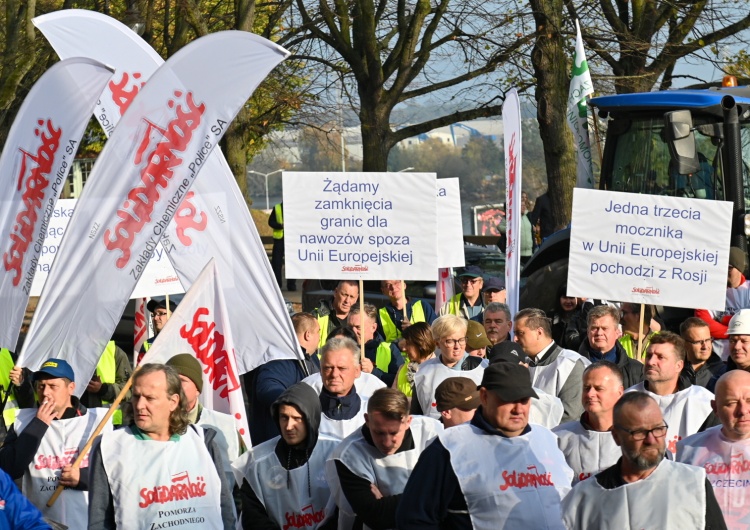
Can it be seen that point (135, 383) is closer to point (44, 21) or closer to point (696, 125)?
point (44, 21)

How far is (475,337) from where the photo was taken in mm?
8508

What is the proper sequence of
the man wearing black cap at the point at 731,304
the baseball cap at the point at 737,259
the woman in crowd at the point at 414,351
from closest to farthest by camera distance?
the woman in crowd at the point at 414,351 → the man wearing black cap at the point at 731,304 → the baseball cap at the point at 737,259

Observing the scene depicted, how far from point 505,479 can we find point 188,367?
1.91m

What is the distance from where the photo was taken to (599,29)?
20.3 m

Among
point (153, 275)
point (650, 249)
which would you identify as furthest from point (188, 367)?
point (153, 275)

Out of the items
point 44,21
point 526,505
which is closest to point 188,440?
point 526,505

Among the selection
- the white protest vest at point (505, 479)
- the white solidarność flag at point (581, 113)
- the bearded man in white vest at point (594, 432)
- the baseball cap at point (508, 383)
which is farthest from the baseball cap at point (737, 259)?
the baseball cap at point (508, 383)

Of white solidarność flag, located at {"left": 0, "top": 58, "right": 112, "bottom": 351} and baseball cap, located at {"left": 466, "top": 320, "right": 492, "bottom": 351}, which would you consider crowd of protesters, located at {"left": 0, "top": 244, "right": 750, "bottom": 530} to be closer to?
baseball cap, located at {"left": 466, "top": 320, "right": 492, "bottom": 351}

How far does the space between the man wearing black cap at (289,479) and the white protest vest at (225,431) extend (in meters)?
0.45

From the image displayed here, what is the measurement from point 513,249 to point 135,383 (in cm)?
504

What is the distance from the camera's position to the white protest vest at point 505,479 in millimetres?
5113

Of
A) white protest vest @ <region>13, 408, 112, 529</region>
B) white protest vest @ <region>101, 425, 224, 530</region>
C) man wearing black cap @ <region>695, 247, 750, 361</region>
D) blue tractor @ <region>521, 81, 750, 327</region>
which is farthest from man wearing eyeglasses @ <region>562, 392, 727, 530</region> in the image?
blue tractor @ <region>521, 81, 750, 327</region>

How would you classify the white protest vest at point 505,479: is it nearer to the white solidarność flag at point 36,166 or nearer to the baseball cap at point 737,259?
the white solidarność flag at point 36,166

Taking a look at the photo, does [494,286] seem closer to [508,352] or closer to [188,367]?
[508,352]
